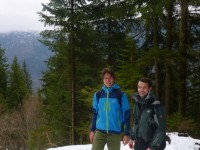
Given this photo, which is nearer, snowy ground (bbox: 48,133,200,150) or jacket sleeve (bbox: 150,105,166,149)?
jacket sleeve (bbox: 150,105,166,149)

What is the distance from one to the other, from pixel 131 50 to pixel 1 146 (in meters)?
17.9

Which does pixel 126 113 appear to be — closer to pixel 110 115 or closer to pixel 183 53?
pixel 110 115

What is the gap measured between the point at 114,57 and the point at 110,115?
1736cm

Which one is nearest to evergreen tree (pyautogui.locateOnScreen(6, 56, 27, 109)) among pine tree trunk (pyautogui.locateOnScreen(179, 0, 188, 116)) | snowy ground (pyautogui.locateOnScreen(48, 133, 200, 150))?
pine tree trunk (pyautogui.locateOnScreen(179, 0, 188, 116))

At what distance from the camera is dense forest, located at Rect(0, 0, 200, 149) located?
1367 centimetres

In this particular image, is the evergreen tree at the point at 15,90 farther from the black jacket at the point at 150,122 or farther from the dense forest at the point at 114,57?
the black jacket at the point at 150,122

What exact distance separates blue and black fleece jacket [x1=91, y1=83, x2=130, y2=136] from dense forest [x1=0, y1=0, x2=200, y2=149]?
4852mm

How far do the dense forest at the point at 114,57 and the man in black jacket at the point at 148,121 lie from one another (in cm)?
524

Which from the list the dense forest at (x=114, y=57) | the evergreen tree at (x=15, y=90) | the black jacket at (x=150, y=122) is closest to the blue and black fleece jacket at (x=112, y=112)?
the black jacket at (x=150, y=122)

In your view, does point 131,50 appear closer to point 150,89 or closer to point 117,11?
point 117,11

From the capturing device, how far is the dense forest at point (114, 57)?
44.9 ft

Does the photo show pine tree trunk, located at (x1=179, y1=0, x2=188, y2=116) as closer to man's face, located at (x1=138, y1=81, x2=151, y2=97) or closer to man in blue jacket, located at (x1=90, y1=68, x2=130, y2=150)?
man in blue jacket, located at (x1=90, y1=68, x2=130, y2=150)

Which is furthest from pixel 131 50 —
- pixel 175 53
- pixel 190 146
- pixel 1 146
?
pixel 1 146

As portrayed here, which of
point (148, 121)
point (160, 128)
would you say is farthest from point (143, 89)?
point (160, 128)
